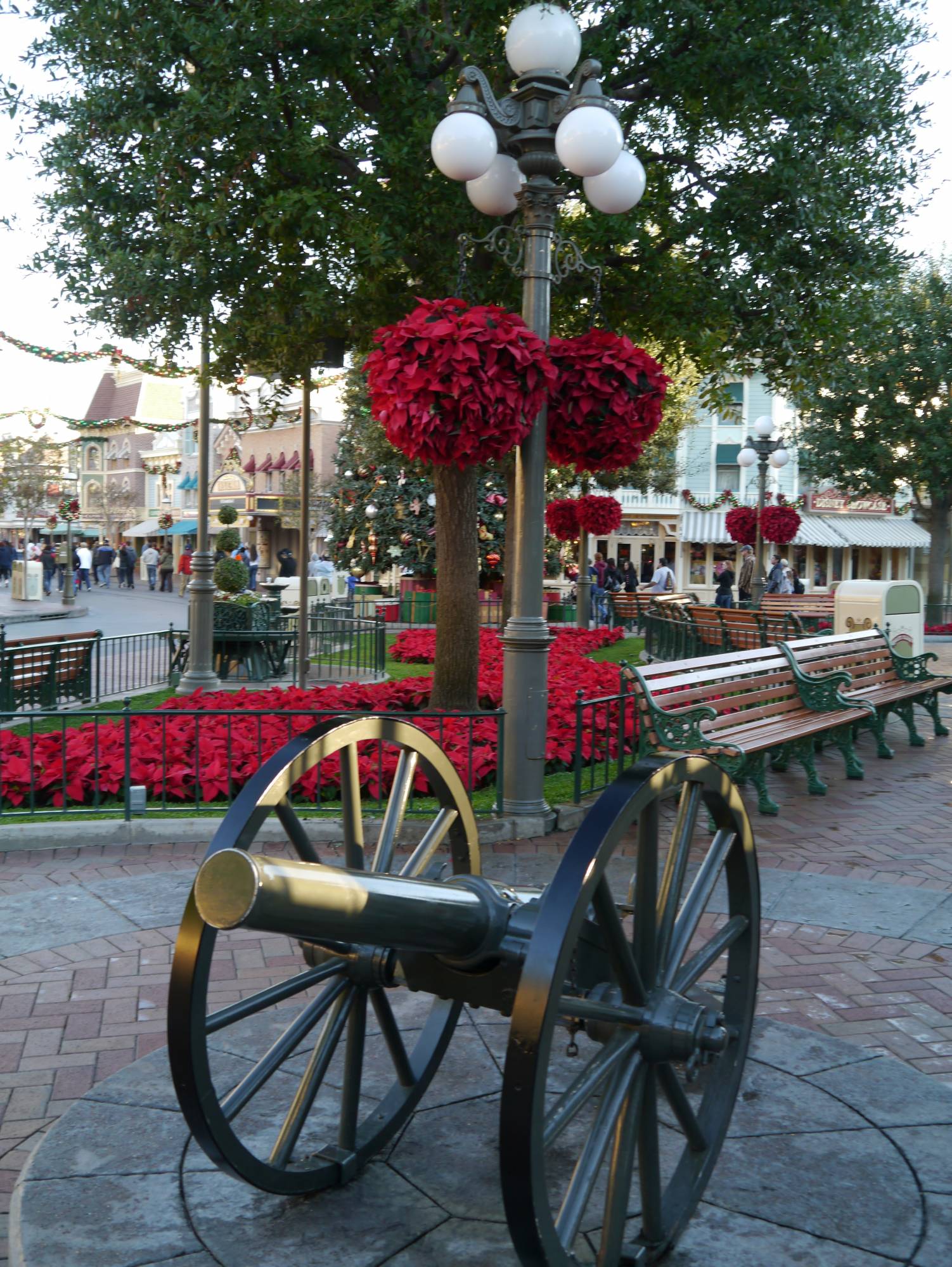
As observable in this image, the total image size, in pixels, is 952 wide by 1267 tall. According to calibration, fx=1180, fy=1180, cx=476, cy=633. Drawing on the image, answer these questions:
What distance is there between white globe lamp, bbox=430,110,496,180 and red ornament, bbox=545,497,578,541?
1420 cm

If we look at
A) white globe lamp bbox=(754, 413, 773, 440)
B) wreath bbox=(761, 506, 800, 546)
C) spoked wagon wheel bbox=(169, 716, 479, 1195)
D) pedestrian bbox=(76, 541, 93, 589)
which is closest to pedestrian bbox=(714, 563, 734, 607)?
wreath bbox=(761, 506, 800, 546)

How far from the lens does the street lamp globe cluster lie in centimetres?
568

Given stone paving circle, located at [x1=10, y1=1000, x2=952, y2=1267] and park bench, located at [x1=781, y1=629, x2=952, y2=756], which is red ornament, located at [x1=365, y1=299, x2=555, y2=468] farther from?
park bench, located at [x1=781, y1=629, x2=952, y2=756]

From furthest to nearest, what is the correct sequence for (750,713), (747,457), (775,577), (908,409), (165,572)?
(165,572) → (775,577) → (908,409) → (747,457) → (750,713)

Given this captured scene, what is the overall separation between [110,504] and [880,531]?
1516 inches

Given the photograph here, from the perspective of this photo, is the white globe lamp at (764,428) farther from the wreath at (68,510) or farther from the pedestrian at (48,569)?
the pedestrian at (48,569)

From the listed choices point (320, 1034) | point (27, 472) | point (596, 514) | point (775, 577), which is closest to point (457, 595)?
point (320, 1034)

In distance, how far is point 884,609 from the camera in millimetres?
12062

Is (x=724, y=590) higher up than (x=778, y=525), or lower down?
lower down

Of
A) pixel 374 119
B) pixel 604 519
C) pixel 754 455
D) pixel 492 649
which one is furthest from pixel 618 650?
pixel 374 119

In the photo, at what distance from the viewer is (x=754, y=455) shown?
2286 centimetres

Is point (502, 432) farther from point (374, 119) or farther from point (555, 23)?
point (374, 119)

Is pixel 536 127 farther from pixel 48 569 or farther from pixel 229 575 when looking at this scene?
pixel 48 569

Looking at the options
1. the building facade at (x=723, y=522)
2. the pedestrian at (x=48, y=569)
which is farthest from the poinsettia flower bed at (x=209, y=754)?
the building facade at (x=723, y=522)
